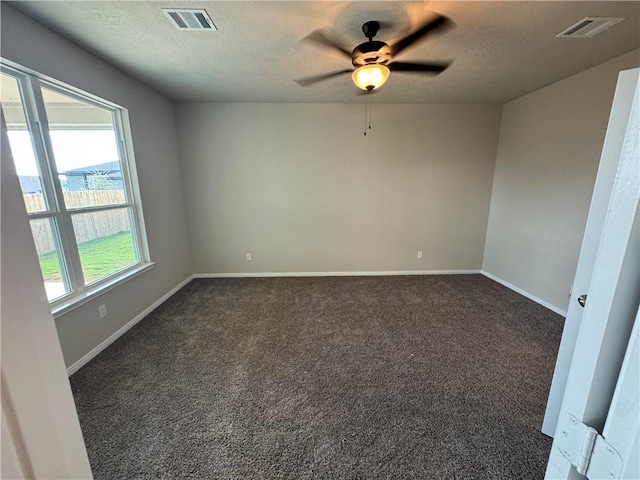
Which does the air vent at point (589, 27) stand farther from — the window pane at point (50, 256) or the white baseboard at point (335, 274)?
the window pane at point (50, 256)

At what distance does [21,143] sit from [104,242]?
102 cm

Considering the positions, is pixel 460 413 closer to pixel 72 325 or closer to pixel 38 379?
pixel 38 379

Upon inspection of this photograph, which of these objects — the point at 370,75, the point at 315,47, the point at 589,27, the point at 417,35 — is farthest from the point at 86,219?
the point at 589,27

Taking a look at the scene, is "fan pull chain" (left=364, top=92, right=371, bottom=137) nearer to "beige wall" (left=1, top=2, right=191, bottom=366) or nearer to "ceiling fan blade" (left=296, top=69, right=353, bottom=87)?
"ceiling fan blade" (left=296, top=69, right=353, bottom=87)

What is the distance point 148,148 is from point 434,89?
3.48m

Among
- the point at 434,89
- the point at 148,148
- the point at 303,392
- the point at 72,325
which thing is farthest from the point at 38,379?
the point at 434,89

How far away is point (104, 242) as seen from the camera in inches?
99.3

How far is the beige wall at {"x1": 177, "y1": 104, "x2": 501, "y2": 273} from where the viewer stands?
3643mm

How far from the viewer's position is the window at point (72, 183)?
1.82 meters

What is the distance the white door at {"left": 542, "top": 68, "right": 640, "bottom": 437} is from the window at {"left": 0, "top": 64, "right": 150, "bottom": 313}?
3.15 m

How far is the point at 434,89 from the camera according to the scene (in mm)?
3088

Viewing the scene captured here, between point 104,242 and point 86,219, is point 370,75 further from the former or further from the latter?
point 104,242

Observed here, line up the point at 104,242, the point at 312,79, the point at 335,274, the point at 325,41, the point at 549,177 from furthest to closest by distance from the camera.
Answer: the point at 335,274
the point at 549,177
the point at 312,79
the point at 104,242
the point at 325,41

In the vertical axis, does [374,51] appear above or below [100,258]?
above
